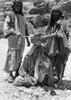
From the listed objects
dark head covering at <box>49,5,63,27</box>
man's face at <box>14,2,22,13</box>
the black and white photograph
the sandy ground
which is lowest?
the sandy ground

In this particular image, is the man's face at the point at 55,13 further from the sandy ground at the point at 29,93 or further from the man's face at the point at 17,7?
the sandy ground at the point at 29,93

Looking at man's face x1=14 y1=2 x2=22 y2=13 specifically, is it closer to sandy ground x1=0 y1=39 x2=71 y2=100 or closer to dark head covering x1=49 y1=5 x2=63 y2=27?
dark head covering x1=49 y1=5 x2=63 y2=27

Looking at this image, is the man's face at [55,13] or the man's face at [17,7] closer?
the man's face at [55,13]

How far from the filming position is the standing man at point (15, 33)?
13.9 ft

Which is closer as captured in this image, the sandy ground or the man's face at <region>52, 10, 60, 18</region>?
the sandy ground

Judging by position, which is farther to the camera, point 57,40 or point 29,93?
point 57,40

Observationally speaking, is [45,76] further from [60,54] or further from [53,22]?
[53,22]

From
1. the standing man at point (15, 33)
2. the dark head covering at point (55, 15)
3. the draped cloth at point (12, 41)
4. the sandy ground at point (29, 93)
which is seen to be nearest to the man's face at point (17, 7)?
the standing man at point (15, 33)

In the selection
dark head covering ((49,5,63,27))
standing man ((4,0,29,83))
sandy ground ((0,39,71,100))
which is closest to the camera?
sandy ground ((0,39,71,100))

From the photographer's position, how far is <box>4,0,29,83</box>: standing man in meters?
4.25

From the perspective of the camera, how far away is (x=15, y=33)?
13.8 feet

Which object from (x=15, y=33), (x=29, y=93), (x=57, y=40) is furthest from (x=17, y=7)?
(x=29, y=93)

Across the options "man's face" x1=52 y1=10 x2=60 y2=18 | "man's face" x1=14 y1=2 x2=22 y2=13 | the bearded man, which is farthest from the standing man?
"man's face" x1=52 y1=10 x2=60 y2=18

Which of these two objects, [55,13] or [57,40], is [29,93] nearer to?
[57,40]
